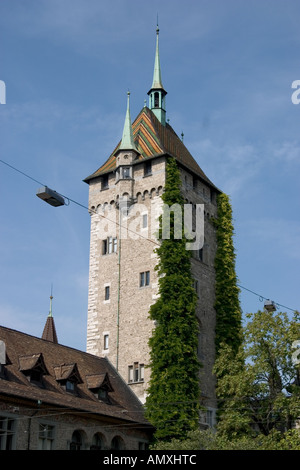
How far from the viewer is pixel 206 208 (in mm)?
51812

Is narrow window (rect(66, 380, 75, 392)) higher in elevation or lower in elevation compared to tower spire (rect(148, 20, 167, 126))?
lower

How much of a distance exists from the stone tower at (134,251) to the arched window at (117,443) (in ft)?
13.0

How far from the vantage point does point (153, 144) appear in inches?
2010

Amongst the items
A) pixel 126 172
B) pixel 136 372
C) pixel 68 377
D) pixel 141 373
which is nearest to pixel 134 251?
pixel 126 172

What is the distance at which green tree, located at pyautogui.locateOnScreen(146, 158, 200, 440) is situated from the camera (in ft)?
141

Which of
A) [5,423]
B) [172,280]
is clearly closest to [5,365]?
[5,423]

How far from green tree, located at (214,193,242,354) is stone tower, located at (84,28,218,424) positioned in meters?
0.47

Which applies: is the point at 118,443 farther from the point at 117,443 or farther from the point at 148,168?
the point at 148,168

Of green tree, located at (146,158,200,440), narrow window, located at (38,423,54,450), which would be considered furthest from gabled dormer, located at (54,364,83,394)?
green tree, located at (146,158,200,440)

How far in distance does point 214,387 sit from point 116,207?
12.3m

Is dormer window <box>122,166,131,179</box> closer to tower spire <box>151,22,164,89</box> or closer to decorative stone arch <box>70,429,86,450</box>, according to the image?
tower spire <box>151,22,164,89</box>

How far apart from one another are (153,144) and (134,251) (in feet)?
23.2

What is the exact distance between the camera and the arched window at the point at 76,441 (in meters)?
38.8
